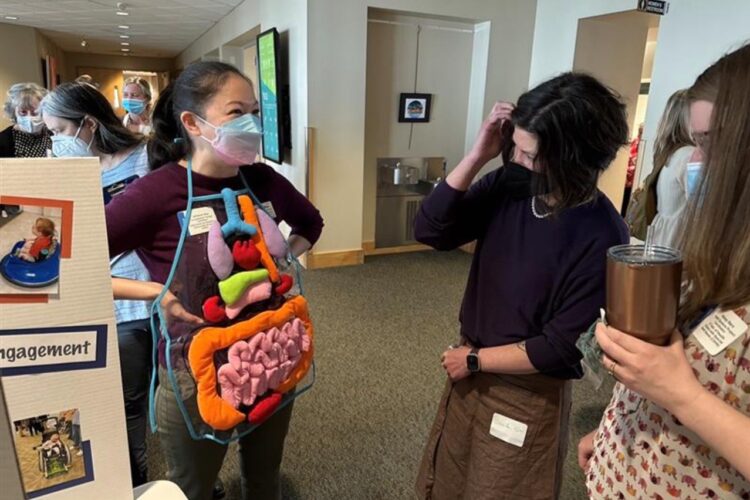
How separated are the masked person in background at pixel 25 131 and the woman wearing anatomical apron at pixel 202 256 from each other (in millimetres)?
2182

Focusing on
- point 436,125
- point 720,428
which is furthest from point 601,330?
point 436,125

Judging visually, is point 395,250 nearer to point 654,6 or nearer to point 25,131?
point 654,6

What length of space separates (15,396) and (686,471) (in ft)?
2.97

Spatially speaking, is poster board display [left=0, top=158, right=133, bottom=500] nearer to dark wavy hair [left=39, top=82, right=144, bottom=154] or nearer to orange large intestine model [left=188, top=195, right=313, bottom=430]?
orange large intestine model [left=188, top=195, right=313, bottom=430]

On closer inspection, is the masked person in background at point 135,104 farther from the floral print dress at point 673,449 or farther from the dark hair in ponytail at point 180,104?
the floral print dress at point 673,449

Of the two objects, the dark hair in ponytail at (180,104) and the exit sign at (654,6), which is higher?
the exit sign at (654,6)

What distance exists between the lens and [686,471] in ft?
2.35

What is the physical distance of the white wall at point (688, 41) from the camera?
2988mm

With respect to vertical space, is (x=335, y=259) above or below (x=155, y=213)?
below

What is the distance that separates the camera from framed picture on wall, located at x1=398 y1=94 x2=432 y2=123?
187 inches

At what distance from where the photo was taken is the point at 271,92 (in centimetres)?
477

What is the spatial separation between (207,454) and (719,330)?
45.0 inches

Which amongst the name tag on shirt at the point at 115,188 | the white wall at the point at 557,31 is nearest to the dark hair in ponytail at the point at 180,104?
the name tag on shirt at the point at 115,188

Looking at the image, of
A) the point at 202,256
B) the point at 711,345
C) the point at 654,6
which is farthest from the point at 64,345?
the point at 654,6
